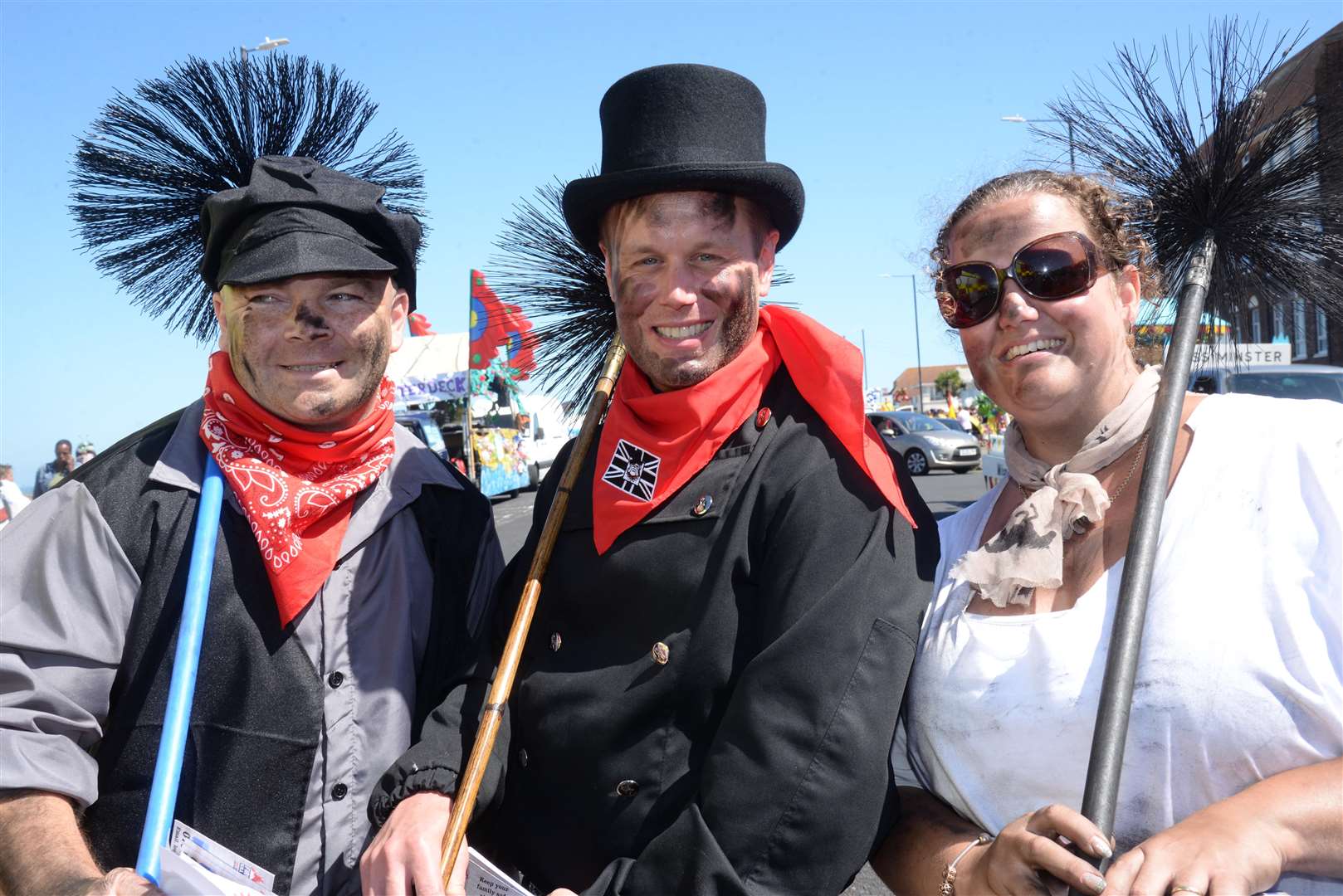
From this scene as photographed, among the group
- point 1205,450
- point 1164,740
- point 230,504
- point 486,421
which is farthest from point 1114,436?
point 486,421

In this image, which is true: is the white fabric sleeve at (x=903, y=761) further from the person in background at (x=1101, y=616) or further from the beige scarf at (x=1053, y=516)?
the beige scarf at (x=1053, y=516)

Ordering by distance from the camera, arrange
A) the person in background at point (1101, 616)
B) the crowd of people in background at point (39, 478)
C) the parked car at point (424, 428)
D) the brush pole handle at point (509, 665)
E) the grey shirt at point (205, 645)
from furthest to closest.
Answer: the parked car at point (424, 428), the crowd of people in background at point (39, 478), the grey shirt at point (205, 645), the brush pole handle at point (509, 665), the person in background at point (1101, 616)

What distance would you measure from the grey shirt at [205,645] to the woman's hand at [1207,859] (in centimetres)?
143

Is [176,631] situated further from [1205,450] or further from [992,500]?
[1205,450]

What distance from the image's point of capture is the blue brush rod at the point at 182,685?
74.1 inches

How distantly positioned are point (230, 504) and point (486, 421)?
18.7 meters

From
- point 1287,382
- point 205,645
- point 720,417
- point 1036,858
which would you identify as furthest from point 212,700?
point 1287,382

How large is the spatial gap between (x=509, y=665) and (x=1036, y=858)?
0.99 metres

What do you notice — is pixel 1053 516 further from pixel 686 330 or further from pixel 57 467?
pixel 57 467

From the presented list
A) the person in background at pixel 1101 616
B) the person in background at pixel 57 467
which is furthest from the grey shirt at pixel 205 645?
the person in background at pixel 57 467

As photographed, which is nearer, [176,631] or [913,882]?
[913,882]

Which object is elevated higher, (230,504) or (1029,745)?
(230,504)

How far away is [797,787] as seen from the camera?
5.37ft

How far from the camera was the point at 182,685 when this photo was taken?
199 cm
